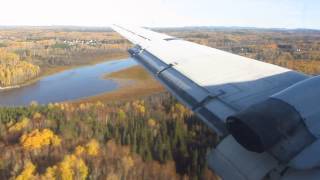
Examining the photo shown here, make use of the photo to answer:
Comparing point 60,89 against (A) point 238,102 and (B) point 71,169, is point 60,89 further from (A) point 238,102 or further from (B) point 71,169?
(A) point 238,102

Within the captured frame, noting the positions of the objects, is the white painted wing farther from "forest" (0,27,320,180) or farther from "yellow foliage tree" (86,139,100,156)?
"yellow foliage tree" (86,139,100,156)

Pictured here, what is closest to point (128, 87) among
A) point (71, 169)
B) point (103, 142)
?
point (103, 142)

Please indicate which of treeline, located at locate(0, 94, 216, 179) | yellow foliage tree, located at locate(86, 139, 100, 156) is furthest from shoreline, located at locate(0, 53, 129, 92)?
yellow foliage tree, located at locate(86, 139, 100, 156)

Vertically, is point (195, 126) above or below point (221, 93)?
below

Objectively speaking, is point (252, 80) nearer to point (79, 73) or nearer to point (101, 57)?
point (79, 73)

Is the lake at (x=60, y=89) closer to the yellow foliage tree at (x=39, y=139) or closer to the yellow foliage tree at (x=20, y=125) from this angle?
the yellow foliage tree at (x=20, y=125)

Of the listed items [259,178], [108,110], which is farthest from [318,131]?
[108,110]

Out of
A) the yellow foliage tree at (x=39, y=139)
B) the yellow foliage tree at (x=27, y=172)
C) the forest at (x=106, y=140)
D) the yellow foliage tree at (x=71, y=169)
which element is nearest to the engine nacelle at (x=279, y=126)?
the forest at (x=106, y=140)

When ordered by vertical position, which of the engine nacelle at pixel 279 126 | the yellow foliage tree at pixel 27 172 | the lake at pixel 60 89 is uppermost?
the engine nacelle at pixel 279 126
